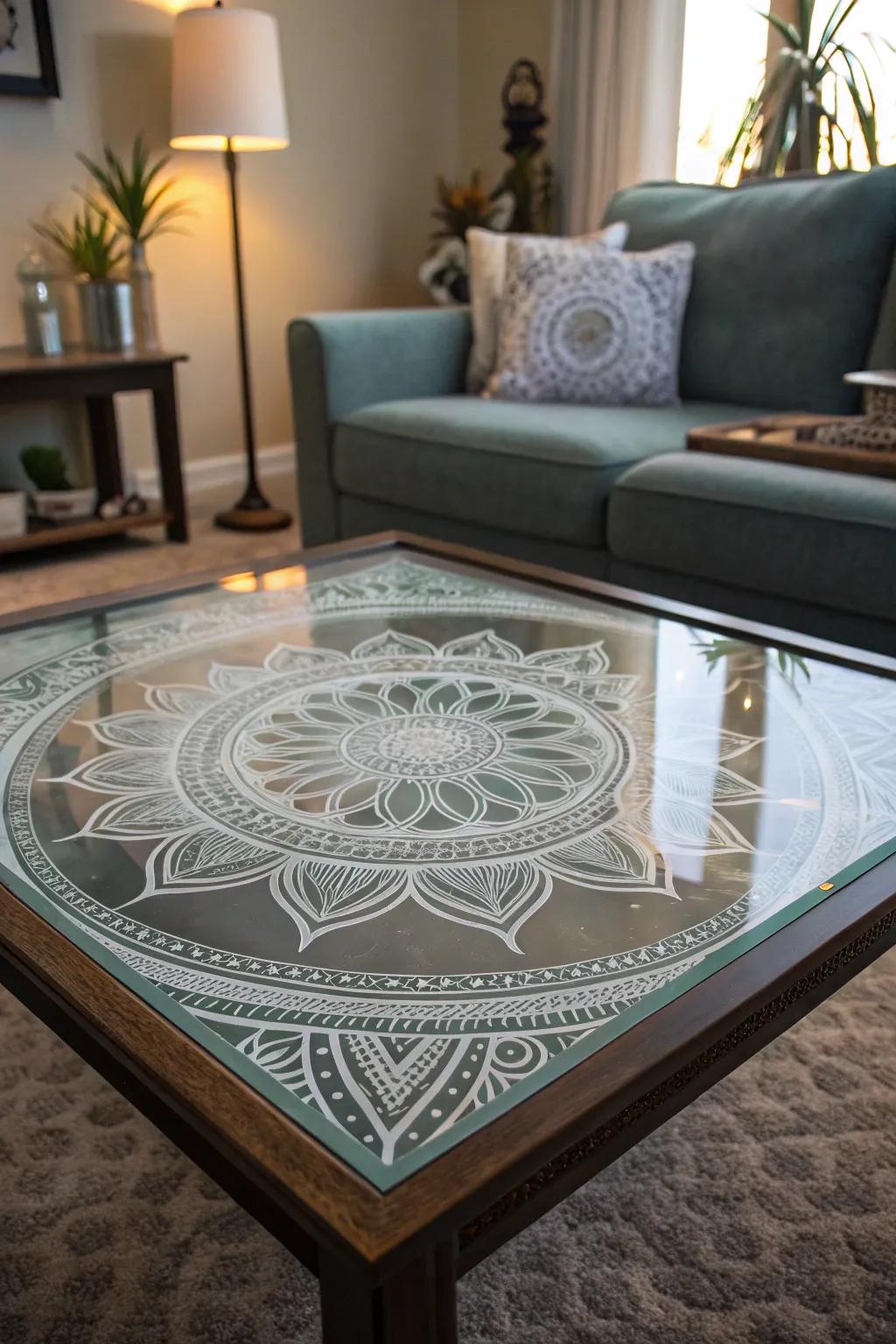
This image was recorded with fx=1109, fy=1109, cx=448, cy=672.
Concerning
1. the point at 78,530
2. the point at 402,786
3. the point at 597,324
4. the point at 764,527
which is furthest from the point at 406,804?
the point at 78,530

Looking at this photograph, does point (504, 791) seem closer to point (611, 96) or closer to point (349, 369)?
point (349, 369)

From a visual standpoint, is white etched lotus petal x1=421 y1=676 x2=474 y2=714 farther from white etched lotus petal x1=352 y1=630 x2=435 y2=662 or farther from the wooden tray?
the wooden tray

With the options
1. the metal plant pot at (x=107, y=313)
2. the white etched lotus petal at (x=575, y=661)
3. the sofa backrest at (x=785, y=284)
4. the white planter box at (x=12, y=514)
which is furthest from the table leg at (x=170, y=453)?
the white etched lotus petal at (x=575, y=661)

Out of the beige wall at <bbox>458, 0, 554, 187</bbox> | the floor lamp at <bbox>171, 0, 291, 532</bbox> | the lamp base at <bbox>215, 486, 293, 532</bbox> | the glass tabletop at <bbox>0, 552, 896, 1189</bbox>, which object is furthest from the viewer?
the beige wall at <bbox>458, 0, 554, 187</bbox>

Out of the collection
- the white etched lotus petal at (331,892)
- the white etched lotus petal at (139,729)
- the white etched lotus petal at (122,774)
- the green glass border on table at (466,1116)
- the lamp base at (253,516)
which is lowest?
the lamp base at (253,516)

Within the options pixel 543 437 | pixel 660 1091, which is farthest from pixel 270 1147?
pixel 543 437

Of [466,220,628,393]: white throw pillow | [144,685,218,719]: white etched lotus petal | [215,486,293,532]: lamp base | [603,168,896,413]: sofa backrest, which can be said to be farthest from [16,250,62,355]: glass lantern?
[144,685,218,719]: white etched lotus petal

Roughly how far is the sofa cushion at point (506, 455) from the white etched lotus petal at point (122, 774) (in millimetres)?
1197

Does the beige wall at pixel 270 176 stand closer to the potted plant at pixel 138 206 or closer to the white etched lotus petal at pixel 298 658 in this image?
the potted plant at pixel 138 206

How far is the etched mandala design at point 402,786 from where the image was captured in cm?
79

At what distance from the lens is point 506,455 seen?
2.11 metres

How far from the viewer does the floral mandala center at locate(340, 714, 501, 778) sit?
969mm

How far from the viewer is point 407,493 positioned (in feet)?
7.57

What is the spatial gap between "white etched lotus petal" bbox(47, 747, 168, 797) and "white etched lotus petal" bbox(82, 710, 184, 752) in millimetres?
19
